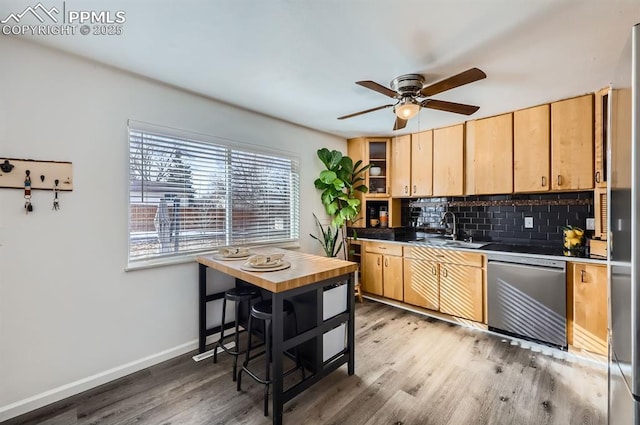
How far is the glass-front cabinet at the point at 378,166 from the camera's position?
414 cm

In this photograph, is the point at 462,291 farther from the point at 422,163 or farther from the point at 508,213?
the point at 422,163

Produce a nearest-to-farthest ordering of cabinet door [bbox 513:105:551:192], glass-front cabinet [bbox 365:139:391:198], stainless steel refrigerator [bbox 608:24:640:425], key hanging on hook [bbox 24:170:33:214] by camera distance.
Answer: stainless steel refrigerator [bbox 608:24:640:425] → key hanging on hook [bbox 24:170:33:214] → cabinet door [bbox 513:105:551:192] → glass-front cabinet [bbox 365:139:391:198]

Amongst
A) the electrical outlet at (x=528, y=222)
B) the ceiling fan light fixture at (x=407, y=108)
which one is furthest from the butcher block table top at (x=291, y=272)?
the electrical outlet at (x=528, y=222)

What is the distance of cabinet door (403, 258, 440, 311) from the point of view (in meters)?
3.33

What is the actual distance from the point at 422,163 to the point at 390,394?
286cm

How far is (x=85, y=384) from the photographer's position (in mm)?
2023

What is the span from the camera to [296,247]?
12.0 ft

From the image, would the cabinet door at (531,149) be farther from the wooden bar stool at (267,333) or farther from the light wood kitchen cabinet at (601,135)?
the wooden bar stool at (267,333)

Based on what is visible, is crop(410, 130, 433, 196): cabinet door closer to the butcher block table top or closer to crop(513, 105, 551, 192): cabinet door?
crop(513, 105, 551, 192): cabinet door

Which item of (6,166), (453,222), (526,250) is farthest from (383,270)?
(6,166)

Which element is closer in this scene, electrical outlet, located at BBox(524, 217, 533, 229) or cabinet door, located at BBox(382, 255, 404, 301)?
electrical outlet, located at BBox(524, 217, 533, 229)

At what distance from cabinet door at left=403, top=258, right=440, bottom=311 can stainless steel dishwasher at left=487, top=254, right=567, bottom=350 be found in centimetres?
58

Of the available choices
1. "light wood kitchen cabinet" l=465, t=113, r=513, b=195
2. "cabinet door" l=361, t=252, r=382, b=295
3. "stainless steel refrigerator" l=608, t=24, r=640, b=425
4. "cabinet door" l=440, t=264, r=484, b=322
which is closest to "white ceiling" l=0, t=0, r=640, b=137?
"light wood kitchen cabinet" l=465, t=113, r=513, b=195

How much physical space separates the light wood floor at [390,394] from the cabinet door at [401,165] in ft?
7.05
